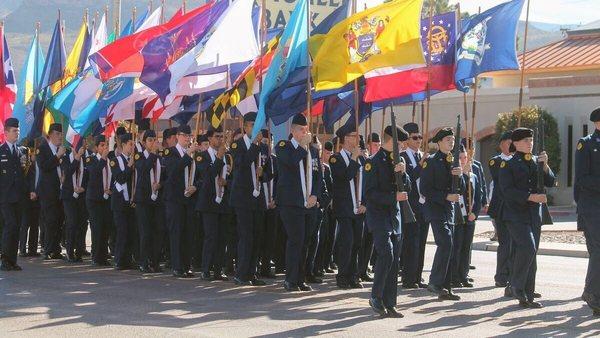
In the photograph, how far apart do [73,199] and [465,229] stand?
609cm

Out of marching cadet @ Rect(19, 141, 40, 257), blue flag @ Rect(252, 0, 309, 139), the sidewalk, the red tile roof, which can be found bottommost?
the sidewalk

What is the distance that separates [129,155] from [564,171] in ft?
86.3

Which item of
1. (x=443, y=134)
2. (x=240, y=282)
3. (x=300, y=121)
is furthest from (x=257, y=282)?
(x=443, y=134)

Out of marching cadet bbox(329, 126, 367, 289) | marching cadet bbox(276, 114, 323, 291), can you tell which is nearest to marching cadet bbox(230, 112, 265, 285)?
marching cadet bbox(276, 114, 323, 291)

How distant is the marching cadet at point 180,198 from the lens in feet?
47.6

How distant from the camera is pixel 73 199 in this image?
1648 cm

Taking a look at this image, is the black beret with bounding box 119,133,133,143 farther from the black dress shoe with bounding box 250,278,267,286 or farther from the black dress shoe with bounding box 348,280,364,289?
the black dress shoe with bounding box 348,280,364,289

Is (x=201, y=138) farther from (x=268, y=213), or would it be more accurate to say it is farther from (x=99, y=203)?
(x=99, y=203)

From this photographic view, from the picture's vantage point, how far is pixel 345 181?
13.4 meters

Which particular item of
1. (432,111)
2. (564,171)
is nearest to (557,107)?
(564,171)

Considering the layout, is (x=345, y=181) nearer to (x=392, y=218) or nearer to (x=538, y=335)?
(x=392, y=218)

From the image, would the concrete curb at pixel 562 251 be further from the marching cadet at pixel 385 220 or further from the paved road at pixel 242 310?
the marching cadet at pixel 385 220

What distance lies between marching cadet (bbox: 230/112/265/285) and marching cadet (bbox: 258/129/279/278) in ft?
0.34

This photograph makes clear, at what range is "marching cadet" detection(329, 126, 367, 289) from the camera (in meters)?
13.1
